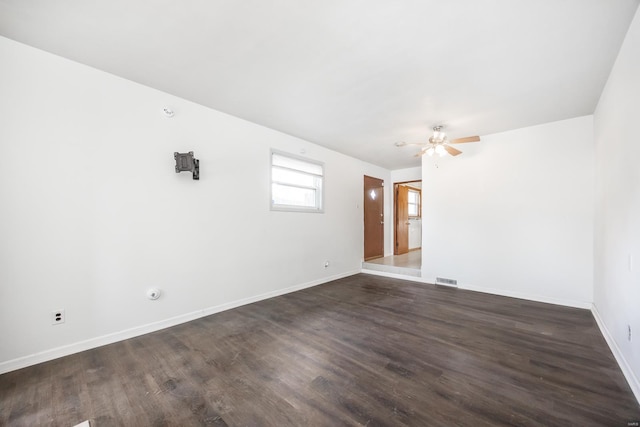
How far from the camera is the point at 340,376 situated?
1948 millimetres

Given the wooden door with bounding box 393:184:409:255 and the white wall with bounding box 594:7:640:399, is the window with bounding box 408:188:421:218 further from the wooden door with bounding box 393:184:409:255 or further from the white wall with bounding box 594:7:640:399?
the white wall with bounding box 594:7:640:399

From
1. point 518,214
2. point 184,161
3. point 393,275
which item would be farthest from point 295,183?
point 518,214

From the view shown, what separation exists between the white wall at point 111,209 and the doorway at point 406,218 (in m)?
4.42

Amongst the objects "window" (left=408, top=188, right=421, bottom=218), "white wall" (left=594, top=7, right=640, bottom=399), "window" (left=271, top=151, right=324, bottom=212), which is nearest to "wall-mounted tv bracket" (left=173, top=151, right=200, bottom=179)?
"window" (left=271, top=151, right=324, bottom=212)

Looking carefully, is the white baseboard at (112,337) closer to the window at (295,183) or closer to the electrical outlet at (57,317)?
the electrical outlet at (57,317)

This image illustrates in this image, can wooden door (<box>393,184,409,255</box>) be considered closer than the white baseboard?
No

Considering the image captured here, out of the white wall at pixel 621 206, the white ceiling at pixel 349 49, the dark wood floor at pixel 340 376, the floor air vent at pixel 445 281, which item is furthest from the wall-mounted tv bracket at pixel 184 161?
the floor air vent at pixel 445 281

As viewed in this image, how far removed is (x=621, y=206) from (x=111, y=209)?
4.84m

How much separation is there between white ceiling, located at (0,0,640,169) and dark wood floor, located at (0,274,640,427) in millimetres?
2723

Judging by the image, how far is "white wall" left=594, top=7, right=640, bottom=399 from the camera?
1768 millimetres

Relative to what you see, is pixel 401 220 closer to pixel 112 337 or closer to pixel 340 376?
pixel 340 376

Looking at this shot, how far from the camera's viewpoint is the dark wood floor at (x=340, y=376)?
5.14 ft

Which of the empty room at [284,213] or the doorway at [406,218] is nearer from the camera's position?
the empty room at [284,213]

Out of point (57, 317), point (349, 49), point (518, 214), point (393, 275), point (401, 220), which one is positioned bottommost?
point (393, 275)
